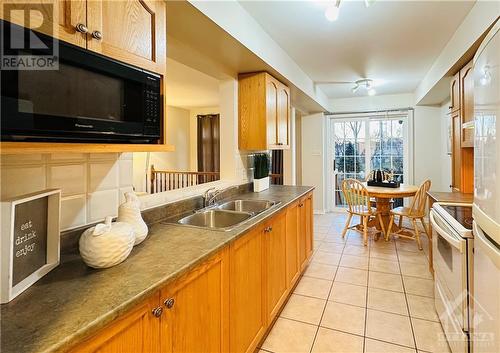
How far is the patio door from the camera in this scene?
17.1 ft

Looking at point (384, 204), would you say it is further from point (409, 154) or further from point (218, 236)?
point (218, 236)

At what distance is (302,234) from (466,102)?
1895 millimetres

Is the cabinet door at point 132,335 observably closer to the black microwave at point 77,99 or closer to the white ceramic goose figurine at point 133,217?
the white ceramic goose figurine at point 133,217

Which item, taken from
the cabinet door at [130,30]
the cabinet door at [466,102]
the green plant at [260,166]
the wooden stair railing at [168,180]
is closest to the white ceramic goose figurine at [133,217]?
the cabinet door at [130,30]

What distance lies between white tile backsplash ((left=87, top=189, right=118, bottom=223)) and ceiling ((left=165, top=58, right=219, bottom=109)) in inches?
88.0

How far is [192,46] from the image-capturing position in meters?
2.00

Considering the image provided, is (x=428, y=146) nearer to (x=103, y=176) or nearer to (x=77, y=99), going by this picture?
(x=103, y=176)

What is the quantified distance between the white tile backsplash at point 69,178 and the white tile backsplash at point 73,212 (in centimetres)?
3

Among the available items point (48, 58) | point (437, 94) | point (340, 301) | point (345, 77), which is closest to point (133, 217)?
point (48, 58)

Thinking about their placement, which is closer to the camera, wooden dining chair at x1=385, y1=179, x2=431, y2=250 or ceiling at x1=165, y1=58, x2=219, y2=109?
wooden dining chair at x1=385, y1=179, x2=431, y2=250

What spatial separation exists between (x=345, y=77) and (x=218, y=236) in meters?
3.49

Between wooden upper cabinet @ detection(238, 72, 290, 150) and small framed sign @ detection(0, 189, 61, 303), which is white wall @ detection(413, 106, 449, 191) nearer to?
wooden upper cabinet @ detection(238, 72, 290, 150)

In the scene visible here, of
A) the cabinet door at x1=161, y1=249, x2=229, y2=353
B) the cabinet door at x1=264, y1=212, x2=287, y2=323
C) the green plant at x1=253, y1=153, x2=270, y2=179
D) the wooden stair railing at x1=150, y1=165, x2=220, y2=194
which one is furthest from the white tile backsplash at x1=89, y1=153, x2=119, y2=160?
the wooden stair railing at x1=150, y1=165, x2=220, y2=194

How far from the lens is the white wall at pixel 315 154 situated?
5.54m
